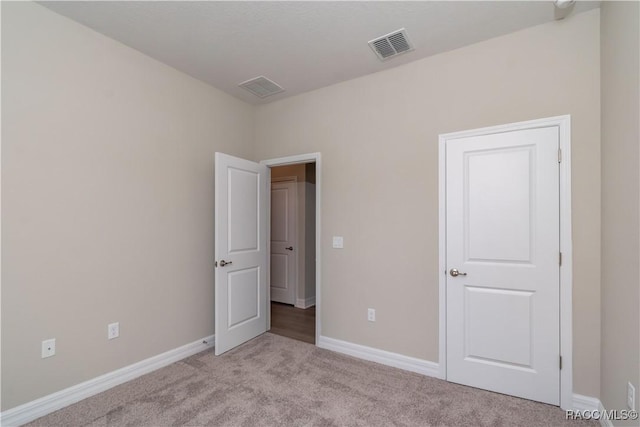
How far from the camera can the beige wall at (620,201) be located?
1510 millimetres

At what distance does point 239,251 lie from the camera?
3.20 metres

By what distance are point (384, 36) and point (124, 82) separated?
220 centimetres

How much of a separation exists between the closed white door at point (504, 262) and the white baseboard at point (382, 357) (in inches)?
7.0

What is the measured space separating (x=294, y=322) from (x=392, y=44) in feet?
11.4

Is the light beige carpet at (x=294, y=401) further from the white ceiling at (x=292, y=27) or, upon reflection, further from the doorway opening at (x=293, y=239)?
the white ceiling at (x=292, y=27)

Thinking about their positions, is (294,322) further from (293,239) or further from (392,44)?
(392,44)

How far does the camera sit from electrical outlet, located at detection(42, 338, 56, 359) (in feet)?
6.61

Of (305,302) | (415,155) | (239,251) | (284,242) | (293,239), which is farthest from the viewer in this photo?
(284,242)

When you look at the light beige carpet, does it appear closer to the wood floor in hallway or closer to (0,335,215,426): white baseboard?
(0,335,215,426): white baseboard

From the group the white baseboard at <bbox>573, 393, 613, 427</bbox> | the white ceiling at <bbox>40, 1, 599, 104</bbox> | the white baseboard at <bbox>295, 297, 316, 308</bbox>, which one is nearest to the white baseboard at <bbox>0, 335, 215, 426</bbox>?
the white baseboard at <bbox>295, 297, 316, 308</bbox>

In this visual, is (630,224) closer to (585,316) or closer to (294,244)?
(585,316)

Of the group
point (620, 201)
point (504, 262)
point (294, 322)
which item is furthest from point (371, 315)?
point (620, 201)

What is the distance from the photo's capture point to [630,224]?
1557 mm

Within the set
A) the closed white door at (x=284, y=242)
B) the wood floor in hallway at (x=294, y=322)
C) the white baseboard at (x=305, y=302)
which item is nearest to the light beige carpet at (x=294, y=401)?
the wood floor in hallway at (x=294, y=322)
